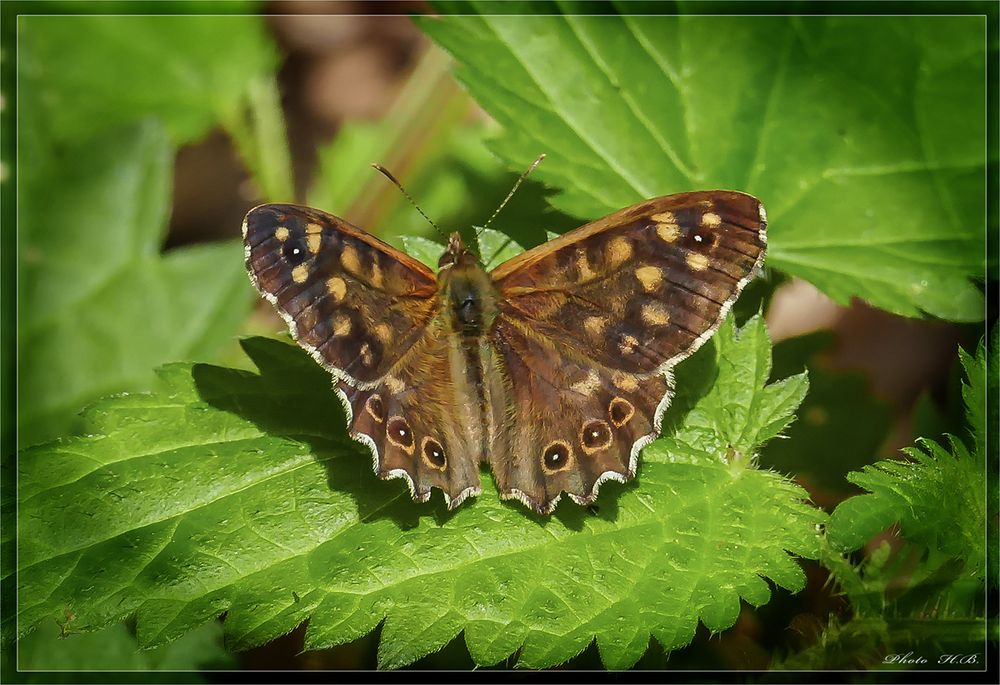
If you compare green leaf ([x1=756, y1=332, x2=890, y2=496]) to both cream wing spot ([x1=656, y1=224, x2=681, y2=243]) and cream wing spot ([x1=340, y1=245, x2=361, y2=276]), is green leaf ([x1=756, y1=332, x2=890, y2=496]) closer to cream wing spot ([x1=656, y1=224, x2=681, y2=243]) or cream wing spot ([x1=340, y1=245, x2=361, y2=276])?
cream wing spot ([x1=656, y1=224, x2=681, y2=243])

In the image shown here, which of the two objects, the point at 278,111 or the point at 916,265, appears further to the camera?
the point at 278,111

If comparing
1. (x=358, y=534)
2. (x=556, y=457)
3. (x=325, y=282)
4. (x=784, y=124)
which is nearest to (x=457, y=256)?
(x=325, y=282)

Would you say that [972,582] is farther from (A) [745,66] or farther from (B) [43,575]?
A: (B) [43,575]

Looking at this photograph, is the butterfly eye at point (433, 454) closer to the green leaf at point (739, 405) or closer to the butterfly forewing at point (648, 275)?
the butterfly forewing at point (648, 275)

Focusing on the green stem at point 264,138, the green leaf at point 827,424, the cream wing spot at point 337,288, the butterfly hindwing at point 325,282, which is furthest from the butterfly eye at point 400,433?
the green stem at point 264,138

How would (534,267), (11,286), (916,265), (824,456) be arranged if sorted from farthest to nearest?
(11,286)
(824,456)
(916,265)
(534,267)

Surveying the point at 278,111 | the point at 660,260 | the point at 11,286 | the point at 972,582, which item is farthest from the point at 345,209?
the point at 972,582

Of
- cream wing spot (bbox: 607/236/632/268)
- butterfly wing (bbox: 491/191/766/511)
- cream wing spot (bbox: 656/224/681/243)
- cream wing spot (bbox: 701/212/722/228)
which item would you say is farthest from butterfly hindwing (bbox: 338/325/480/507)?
cream wing spot (bbox: 701/212/722/228)
